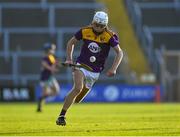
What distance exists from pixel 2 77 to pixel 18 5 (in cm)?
536

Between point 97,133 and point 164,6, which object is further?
point 164,6

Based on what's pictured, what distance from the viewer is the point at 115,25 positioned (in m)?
41.9

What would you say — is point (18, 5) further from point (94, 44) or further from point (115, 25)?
point (94, 44)

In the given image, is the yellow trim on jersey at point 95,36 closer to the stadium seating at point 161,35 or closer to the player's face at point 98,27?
the player's face at point 98,27

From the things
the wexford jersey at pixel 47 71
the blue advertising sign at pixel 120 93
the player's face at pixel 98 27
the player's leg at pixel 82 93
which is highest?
the player's face at pixel 98 27

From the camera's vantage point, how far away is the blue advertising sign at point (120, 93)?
37.5 metres

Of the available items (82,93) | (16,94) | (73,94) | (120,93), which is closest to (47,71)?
(16,94)

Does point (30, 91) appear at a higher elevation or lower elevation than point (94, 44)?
lower

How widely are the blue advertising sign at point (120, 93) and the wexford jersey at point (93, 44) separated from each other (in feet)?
70.4

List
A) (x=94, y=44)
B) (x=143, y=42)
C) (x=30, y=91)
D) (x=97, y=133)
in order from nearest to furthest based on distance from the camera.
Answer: (x=97, y=133), (x=94, y=44), (x=30, y=91), (x=143, y=42)

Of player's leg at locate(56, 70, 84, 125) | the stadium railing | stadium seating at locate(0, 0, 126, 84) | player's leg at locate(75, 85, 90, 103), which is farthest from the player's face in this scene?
stadium seating at locate(0, 0, 126, 84)

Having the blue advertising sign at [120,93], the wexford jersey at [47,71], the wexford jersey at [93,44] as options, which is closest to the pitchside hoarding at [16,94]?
the blue advertising sign at [120,93]

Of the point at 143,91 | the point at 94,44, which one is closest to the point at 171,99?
the point at 143,91

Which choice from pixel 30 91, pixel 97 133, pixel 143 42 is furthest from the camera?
pixel 143 42
